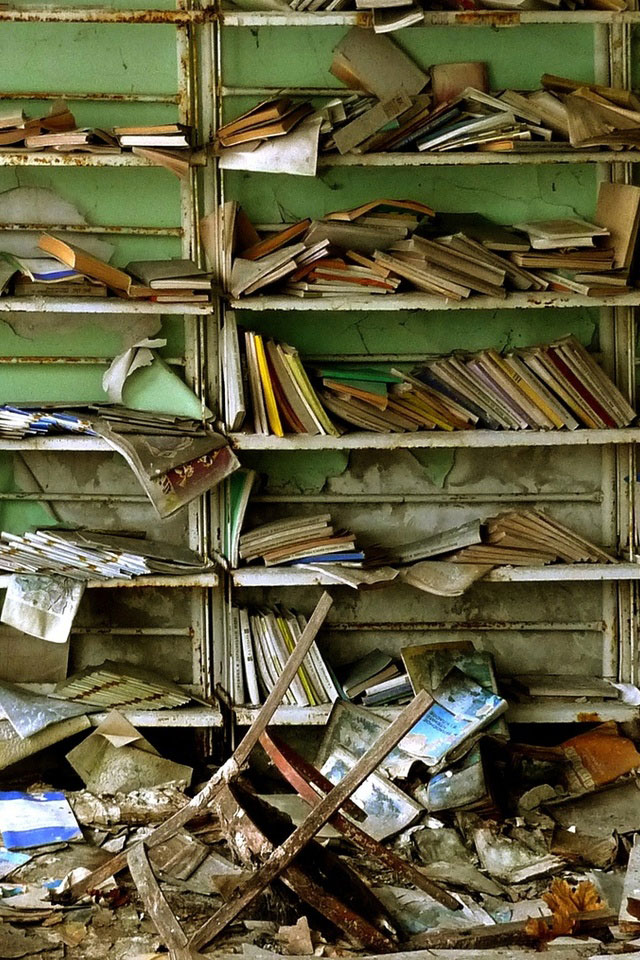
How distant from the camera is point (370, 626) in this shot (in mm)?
4461

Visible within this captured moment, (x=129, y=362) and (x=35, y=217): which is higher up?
(x=35, y=217)

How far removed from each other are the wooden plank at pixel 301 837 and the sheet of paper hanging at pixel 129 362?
1701 millimetres

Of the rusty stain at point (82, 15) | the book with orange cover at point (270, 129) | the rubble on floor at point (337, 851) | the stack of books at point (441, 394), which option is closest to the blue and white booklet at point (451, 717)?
the rubble on floor at point (337, 851)

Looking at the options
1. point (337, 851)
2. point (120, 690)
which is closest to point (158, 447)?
point (120, 690)

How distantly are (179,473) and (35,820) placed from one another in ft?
3.95

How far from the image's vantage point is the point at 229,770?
3291mm

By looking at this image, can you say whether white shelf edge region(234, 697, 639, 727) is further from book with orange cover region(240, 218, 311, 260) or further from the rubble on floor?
book with orange cover region(240, 218, 311, 260)

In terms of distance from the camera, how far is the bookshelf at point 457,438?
4.07 m

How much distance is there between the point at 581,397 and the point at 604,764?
1.26m

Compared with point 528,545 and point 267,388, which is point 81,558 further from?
point 528,545

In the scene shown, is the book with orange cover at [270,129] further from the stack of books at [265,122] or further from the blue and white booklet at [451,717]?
the blue and white booklet at [451,717]

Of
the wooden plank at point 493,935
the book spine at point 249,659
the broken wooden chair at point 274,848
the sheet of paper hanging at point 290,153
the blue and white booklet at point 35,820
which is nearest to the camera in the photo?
the broken wooden chair at point 274,848

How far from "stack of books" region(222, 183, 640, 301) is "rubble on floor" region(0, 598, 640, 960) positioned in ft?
4.19

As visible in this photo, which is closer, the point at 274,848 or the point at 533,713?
the point at 274,848
